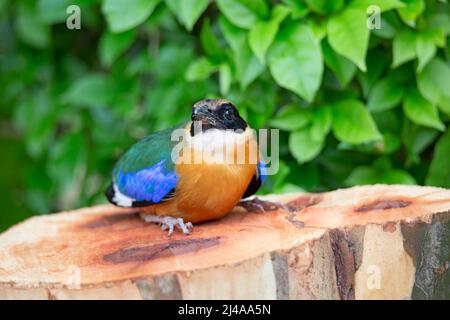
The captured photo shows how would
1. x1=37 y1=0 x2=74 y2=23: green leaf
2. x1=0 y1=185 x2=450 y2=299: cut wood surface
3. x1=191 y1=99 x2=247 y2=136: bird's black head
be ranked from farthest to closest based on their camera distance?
1. x1=37 y1=0 x2=74 y2=23: green leaf
2. x1=191 y1=99 x2=247 y2=136: bird's black head
3. x1=0 y1=185 x2=450 y2=299: cut wood surface

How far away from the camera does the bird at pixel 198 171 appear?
2977 mm

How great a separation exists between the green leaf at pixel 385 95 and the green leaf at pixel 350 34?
0.38 metres

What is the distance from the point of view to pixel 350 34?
3619mm

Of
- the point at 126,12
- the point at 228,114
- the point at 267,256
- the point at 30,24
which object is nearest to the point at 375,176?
the point at 228,114

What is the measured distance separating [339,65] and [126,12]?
3.52 feet

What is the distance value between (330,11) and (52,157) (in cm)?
202

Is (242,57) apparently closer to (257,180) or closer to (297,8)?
(297,8)

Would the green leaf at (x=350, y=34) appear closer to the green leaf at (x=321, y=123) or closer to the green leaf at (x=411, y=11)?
the green leaf at (x=411, y=11)

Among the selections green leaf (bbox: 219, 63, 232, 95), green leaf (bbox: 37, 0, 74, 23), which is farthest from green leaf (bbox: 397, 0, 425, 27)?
green leaf (bbox: 37, 0, 74, 23)

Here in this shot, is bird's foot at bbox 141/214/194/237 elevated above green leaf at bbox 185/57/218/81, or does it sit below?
below

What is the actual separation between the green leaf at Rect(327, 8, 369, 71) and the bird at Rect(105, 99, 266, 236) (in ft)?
2.21

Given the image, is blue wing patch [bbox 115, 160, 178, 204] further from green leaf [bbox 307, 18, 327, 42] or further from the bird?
green leaf [bbox 307, 18, 327, 42]

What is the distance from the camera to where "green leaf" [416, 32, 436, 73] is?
3693 mm
